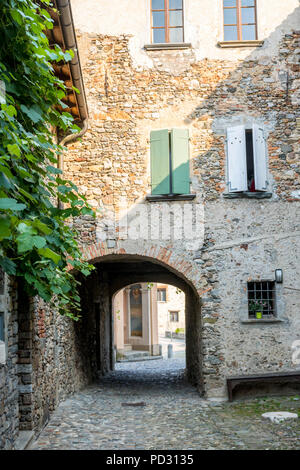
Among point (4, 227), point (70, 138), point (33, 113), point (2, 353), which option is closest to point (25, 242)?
point (4, 227)

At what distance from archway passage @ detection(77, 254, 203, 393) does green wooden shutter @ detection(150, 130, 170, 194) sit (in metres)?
1.26

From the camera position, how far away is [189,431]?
651 centimetres

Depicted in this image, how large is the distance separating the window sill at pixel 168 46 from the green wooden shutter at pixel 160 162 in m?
1.50

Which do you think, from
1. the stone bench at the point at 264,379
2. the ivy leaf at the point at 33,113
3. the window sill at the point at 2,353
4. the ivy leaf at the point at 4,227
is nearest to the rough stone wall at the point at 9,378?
the window sill at the point at 2,353

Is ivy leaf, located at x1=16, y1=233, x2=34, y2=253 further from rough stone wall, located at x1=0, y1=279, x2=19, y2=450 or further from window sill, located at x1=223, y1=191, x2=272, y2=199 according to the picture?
window sill, located at x1=223, y1=191, x2=272, y2=199

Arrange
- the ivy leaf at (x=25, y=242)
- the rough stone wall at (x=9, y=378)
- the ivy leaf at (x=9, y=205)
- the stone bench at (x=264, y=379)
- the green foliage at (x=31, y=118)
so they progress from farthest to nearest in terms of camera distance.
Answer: the stone bench at (x=264, y=379), the rough stone wall at (x=9, y=378), the green foliage at (x=31, y=118), the ivy leaf at (x=25, y=242), the ivy leaf at (x=9, y=205)

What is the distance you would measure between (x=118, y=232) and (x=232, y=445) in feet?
13.7

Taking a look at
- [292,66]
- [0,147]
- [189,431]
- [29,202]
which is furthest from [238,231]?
[0,147]

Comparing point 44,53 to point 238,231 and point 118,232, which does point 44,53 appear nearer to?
point 118,232

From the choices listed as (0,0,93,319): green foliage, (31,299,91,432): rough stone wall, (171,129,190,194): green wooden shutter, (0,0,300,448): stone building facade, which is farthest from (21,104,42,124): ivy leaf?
(171,129,190,194): green wooden shutter

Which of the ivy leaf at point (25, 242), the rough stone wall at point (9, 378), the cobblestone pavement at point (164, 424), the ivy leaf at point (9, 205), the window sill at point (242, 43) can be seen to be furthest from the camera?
the window sill at point (242, 43)

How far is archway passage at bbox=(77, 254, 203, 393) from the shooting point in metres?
10.0

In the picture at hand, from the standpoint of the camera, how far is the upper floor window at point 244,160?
8781 mm

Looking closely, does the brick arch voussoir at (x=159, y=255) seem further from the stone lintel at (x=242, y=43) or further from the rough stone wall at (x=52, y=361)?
the stone lintel at (x=242, y=43)
